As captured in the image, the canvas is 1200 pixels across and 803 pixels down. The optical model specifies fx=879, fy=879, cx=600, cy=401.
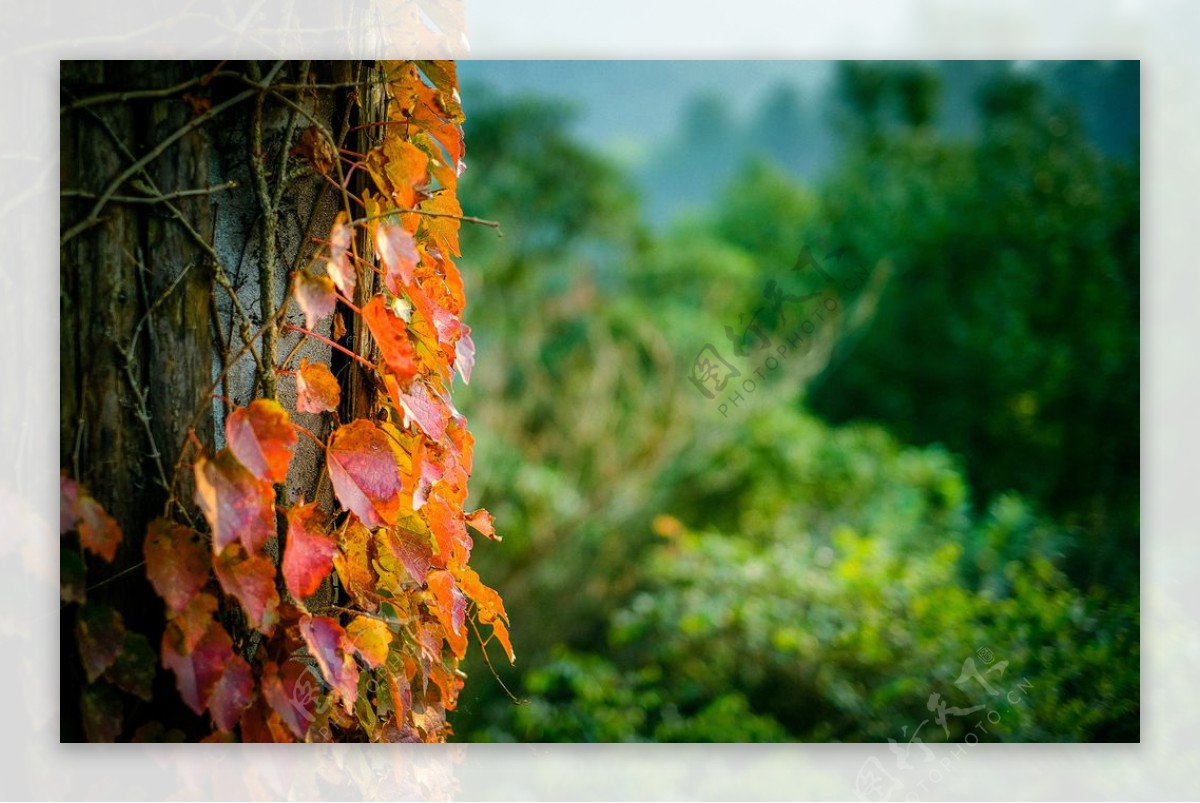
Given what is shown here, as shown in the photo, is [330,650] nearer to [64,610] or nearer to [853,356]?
[64,610]

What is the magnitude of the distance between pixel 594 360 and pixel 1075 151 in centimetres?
218

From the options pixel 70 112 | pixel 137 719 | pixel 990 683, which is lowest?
pixel 990 683

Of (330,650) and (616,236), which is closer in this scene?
(330,650)

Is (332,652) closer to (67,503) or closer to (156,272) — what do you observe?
(67,503)

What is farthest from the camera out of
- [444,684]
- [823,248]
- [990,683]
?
[823,248]

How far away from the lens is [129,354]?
922mm

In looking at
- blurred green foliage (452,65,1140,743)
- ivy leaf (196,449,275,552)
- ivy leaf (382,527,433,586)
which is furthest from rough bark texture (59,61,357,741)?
blurred green foliage (452,65,1140,743)

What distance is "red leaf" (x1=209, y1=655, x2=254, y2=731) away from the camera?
0.90 m

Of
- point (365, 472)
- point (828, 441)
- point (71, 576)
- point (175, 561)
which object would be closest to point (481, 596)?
point (365, 472)

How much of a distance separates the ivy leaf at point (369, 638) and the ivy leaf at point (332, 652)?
0.05ft

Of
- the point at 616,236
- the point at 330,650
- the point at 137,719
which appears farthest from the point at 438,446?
the point at 616,236

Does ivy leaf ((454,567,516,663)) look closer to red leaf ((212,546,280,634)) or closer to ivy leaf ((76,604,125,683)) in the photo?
red leaf ((212,546,280,634))

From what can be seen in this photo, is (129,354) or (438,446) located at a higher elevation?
(129,354)

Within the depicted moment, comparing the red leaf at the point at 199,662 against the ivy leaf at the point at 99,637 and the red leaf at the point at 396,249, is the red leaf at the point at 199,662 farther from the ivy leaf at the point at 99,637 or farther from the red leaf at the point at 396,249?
the red leaf at the point at 396,249
